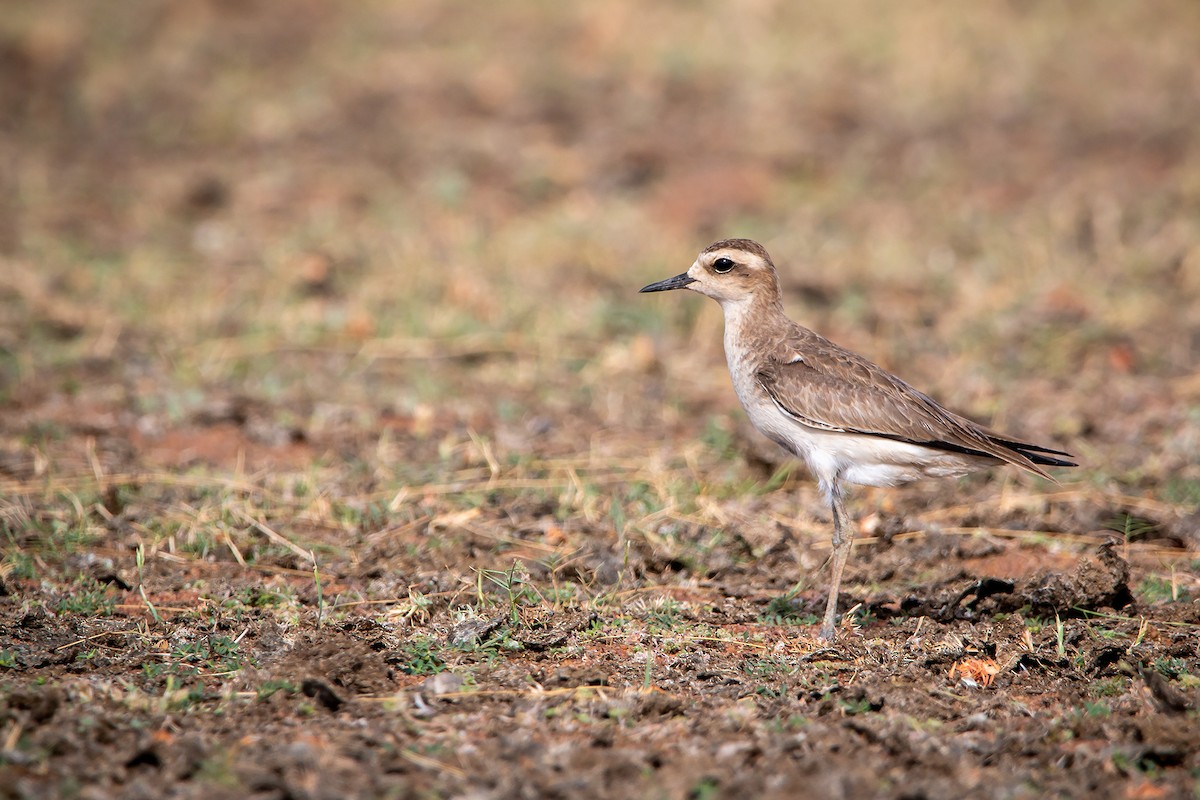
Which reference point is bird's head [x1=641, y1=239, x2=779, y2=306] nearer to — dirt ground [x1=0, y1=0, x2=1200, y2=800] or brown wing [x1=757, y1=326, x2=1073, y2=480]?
brown wing [x1=757, y1=326, x2=1073, y2=480]

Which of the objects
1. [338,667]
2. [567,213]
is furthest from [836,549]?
[567,213]

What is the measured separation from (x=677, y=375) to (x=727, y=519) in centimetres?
244

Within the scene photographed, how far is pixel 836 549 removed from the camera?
17.7 feet

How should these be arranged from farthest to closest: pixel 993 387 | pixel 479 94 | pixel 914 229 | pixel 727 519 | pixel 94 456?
pixel 479 94 < pixel 914 229 < pixel 993 387 < pixel 94 456 < pixel 727 519

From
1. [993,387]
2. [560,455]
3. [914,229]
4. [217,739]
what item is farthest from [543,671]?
[914,229]

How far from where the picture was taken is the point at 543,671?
4562mm

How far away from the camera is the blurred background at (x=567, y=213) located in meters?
8.10

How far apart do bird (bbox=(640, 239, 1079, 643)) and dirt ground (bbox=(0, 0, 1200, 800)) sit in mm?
499

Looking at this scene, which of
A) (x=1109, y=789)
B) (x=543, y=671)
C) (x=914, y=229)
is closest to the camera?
(x=1109, y=789)

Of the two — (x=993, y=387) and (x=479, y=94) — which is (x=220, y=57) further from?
(x=993, y=387)

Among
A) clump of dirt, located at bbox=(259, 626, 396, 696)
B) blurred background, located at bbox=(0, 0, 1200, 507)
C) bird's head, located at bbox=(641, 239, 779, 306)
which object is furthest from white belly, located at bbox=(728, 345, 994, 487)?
clump of dirt, located at bbox=(259, 626, 396, 696)

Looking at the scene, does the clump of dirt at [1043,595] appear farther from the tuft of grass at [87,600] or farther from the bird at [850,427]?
the tuft of grass at [87,600]

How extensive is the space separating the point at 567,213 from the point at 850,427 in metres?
A: 6.12

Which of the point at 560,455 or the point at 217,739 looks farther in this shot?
the point at 560,455
